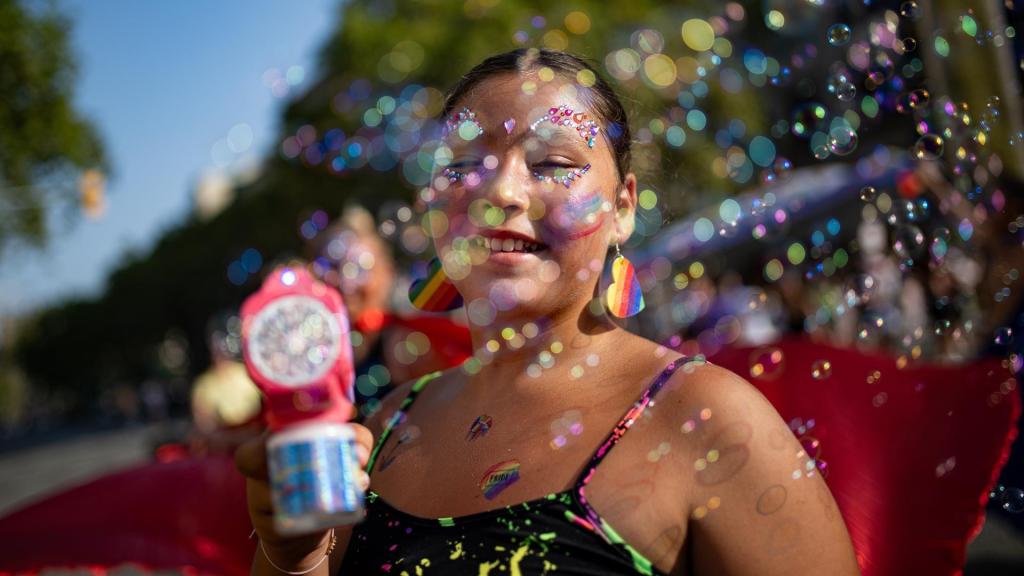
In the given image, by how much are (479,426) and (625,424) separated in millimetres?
286

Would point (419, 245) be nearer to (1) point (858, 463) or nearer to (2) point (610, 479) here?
(1) point (858, 463)

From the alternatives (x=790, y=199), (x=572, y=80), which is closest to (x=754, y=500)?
(x=572, y=80)

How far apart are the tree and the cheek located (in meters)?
17.8

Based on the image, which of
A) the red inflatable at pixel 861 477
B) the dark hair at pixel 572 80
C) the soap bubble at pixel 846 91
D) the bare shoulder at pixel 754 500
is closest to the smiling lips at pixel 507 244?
the dark hair at pixel 572 80

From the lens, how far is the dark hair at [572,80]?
5.05 ft

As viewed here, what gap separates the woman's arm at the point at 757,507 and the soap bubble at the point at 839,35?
4.16ft

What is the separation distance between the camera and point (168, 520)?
291 cm

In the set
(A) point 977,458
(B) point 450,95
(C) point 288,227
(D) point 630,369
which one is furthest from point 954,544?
(C) point 288,227

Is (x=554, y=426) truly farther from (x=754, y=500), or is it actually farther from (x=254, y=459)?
(x=254, y=459)

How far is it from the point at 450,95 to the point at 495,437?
2.25 feet

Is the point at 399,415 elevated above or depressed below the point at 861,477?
above

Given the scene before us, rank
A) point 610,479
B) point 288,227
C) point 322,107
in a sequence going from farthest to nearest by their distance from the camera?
point 288,227, point 322,107, point 610,479

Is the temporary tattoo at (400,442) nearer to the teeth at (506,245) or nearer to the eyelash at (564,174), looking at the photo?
the teeth at (506,245)

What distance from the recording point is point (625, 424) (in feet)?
4.27
